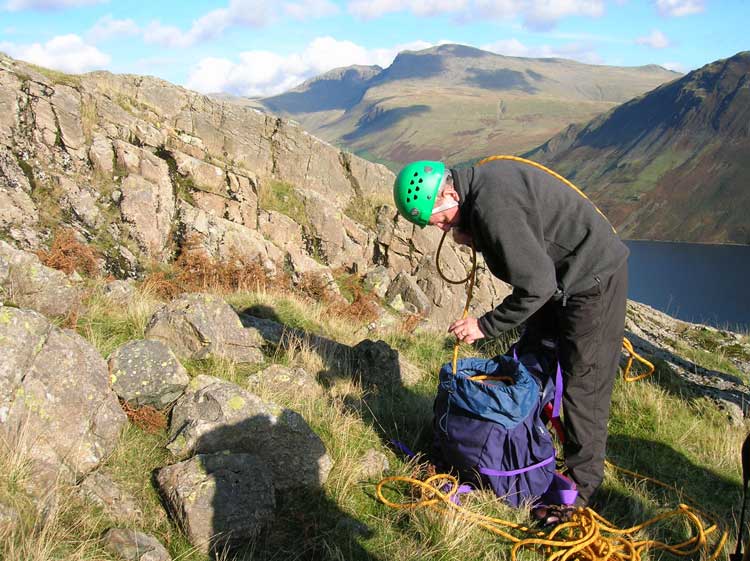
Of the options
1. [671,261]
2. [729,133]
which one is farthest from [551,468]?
[729,133]

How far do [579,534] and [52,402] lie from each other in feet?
12.2

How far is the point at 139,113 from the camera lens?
1181 cm

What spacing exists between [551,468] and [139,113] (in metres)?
11.7

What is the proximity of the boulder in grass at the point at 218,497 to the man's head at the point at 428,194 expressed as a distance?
208 centimetres

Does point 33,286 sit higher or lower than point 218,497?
higher

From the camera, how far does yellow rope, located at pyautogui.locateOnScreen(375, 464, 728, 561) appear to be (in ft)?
11.1

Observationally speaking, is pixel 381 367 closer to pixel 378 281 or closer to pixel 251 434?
pixel 251 434

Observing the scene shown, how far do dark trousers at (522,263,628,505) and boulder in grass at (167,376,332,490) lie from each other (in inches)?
76.0

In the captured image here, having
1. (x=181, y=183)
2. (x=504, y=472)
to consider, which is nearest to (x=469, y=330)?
(x=504, y=472)

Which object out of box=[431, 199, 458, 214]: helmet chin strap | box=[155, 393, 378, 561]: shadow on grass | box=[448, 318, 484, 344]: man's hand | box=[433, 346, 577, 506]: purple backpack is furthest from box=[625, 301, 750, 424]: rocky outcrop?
box=[155, 393, 378, 561]: shadow on grass

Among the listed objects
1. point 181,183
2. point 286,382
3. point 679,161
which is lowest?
point 286,382

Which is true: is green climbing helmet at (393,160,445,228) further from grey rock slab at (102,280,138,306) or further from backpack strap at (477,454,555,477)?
grey rock slab at (102,280,138,306)

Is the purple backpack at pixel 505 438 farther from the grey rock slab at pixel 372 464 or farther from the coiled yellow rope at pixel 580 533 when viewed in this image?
the grey rock slab at pixel 372 464

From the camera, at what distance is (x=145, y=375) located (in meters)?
4.07
